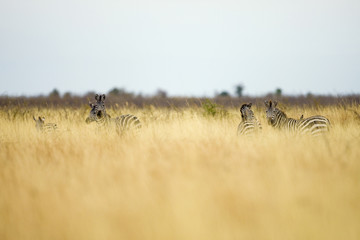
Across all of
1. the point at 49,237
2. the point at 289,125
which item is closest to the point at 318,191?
the point at 49,237

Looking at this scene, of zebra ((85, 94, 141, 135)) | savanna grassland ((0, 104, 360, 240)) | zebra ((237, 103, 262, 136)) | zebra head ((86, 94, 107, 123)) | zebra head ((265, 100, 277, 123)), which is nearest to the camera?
savanna grassland ((0, 104, 360, 240))

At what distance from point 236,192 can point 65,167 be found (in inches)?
82.3

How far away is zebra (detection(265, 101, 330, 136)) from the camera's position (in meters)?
6.38

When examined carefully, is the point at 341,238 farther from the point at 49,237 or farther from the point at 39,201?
the point at 39,201

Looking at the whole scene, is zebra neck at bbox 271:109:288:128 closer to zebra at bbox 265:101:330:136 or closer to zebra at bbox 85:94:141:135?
zebra at bbox 265:101:330:136

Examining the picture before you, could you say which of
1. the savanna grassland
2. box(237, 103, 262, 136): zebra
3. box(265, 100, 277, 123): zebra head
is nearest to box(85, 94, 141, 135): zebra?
box(237, 103, 262, 136): zebra

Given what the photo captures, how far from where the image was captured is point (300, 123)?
6.77 meters

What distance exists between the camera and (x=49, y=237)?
2379 millimetres

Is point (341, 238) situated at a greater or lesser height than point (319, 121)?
lesser

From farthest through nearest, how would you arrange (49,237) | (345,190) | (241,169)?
(241,169) → (345,190) → (49,237)

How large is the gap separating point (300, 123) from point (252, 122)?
3.10 feet

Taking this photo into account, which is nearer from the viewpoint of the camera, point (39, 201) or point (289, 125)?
point (39, 201)

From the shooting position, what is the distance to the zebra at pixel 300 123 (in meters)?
6.38

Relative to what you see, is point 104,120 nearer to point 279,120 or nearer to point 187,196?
point 279,120
